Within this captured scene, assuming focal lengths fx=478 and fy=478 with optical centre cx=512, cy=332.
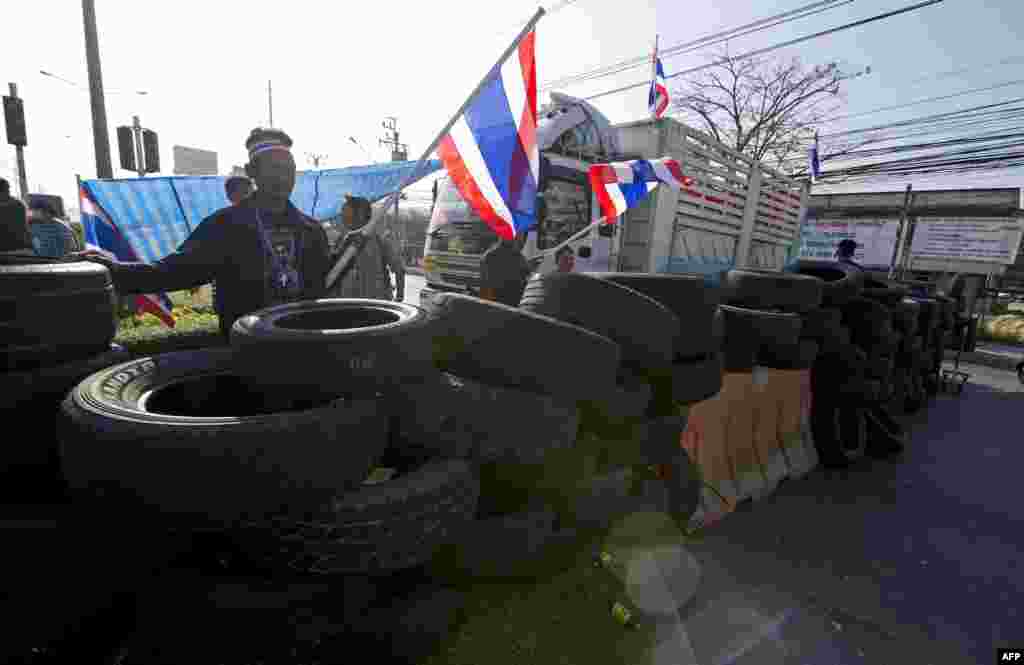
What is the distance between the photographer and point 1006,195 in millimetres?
21297

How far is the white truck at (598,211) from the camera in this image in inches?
271

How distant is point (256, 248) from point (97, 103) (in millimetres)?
11411

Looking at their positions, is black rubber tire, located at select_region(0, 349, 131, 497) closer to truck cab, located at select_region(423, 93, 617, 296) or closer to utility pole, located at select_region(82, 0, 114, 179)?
truck cab, located at select_region(423, 93, 617, 296)

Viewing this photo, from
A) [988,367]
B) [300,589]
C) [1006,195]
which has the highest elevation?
[1006,195]

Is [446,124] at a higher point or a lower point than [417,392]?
higher

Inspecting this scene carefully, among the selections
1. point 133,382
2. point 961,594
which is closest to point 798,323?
point 961,594

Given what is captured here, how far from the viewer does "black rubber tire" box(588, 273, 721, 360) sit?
9.00 feet

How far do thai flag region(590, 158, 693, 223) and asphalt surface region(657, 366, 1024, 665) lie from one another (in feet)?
11.3

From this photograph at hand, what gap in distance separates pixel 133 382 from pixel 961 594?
3.83 meters

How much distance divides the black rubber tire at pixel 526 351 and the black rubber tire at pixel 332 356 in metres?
0.28

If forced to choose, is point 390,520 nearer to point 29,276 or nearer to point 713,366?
point 29,276

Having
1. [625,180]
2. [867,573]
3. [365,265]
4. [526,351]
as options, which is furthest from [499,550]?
[625,180]

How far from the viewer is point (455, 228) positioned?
23.5 feet

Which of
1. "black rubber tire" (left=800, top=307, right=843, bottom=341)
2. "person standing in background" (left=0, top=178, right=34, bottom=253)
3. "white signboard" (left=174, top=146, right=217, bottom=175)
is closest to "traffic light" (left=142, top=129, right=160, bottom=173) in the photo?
"white signboard" (left=174, top=146, right=217, bottom=175)
